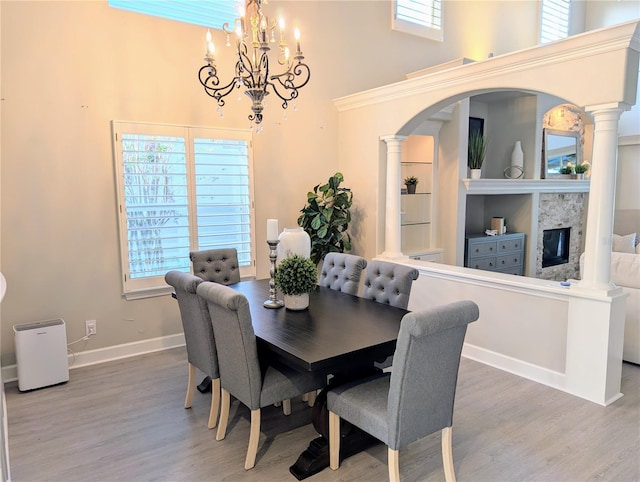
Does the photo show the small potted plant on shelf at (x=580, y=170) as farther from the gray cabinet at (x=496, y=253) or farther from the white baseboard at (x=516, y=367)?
the white baseboard at (x=516, y=367)

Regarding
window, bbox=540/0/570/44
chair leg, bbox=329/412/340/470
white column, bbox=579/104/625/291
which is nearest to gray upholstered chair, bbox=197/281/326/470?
chair leg, bbox=329/412/340/470

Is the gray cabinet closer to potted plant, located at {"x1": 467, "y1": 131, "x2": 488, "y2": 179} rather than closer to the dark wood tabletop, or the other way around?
potted plant, located at {"x1": 467, "y1": 131, "x2": 488, "y2": 179}

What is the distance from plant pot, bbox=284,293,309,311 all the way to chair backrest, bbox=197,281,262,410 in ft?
1.72

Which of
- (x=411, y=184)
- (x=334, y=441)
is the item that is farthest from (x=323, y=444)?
(x=411, y=184)

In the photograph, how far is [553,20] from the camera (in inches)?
287

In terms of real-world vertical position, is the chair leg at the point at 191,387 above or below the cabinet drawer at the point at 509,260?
below

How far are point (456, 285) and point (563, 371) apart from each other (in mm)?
1104

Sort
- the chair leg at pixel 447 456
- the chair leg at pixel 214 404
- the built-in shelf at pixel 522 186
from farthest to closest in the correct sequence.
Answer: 1. the built-in shelf at pixel 522 186
2. the chair leg at pixel 214 404
3. the chair leg at pixel 447 456

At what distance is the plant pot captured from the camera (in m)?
2.93

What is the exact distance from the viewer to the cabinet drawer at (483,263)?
6117 mm

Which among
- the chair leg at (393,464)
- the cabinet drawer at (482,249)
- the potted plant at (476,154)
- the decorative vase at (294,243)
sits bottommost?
the chair leg at (393,464)

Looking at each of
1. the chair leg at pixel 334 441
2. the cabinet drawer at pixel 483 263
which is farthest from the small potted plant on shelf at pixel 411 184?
the chair leg at pixel 334 441

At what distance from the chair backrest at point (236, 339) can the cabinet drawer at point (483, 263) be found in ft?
14.2

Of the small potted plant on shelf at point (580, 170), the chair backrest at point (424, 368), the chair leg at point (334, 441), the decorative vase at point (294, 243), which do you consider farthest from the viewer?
the small potted plant on shelf at point (580, 170)
